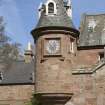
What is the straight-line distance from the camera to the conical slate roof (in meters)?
31.9

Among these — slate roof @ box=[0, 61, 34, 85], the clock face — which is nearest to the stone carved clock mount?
the clock face

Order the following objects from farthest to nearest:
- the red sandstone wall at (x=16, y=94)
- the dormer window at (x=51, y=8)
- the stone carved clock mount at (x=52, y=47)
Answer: the red sandstone wall at (x=16, y=94), the dormer window at (x=51, y=8), the stone carved clock mount at (x=52, y=47)

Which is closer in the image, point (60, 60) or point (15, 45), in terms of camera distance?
point (60, 60)

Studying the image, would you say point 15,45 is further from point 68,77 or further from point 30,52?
point 68,77

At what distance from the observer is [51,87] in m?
30.2

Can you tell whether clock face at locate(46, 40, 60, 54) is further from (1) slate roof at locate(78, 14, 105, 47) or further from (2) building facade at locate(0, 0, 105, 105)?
(1) slate roof at locate(78, 14, 105, 47)

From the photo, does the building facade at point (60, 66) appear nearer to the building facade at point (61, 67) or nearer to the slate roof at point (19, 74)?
the building facade at point (61, 67)

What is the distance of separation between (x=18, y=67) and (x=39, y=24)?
45.8 ft

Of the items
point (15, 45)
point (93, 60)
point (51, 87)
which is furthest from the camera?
point (15, 45)

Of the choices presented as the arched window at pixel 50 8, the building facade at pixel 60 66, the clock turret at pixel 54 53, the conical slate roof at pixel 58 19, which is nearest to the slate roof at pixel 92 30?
the building facade at pixel 60 66

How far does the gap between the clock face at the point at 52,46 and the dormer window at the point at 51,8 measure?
2.86 metres

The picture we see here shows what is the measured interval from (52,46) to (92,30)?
1085 centimetres

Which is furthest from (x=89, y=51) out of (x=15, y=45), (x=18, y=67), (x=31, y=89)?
(x=15, y=45)

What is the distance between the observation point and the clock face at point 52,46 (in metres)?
31.1
